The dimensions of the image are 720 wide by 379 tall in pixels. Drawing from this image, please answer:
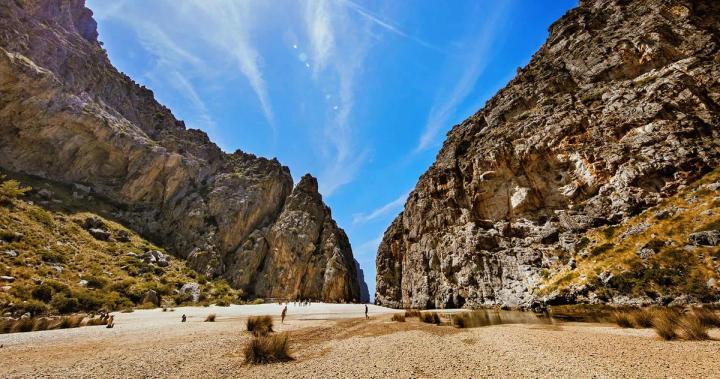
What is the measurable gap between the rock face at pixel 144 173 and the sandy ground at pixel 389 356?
2221 inches

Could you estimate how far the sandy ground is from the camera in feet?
29.4

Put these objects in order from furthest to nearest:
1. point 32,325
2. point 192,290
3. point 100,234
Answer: point 100,234 < point 192,290 < point 32,325

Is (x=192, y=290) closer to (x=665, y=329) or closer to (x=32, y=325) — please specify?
(x=32, y=325)

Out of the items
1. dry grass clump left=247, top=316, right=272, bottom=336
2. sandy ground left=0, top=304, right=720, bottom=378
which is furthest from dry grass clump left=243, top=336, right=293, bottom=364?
dry grass clump left=247, top=316, right=272, bottom=336

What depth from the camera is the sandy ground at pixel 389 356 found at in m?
8.95

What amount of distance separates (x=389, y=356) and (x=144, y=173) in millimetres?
88446

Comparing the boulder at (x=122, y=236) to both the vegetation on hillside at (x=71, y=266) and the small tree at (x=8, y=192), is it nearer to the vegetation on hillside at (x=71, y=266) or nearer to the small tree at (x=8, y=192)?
the vegetation on hillside at (x=71, y=266)

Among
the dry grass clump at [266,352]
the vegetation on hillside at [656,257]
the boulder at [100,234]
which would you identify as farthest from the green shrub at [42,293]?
the vegetation on hillside at [656,257]

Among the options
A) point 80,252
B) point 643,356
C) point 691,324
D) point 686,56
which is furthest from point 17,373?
point 686,56

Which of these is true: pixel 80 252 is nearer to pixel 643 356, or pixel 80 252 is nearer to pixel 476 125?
pixel 643 356

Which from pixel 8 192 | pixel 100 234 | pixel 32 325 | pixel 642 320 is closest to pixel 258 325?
pixel 32 325

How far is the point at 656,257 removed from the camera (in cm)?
2581

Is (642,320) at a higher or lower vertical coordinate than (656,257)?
lower

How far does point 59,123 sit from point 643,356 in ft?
325
